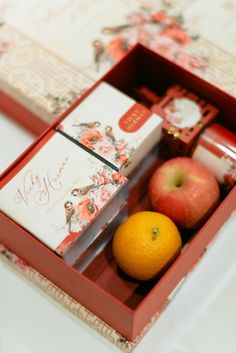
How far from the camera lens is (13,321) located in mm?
838

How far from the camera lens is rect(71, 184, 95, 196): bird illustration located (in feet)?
2.52

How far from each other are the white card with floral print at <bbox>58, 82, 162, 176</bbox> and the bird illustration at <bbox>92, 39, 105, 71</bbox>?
6.6 inches

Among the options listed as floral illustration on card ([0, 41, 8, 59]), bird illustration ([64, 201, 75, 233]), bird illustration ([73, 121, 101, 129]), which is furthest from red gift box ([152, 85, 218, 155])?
floral illustration on card ([0, 41, 8, 59])

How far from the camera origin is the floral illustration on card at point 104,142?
0.80 metres

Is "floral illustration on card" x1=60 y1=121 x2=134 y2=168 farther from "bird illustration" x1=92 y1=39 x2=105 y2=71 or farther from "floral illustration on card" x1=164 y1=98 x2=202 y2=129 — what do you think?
"bird illustration" x1=92 y1=39 x2=105 y2=71

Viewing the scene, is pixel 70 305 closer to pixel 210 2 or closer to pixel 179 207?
pixel 179 207

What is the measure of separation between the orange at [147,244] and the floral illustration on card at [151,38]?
0.36 metres

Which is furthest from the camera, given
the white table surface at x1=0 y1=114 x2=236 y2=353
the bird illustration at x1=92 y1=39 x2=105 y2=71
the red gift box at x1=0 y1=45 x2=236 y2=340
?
the bird illustration at x1=92 y1=39 x2=105 y2=71

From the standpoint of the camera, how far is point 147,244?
751 mm

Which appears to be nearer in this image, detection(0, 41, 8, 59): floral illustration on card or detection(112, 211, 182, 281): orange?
detection(112, 211, 182, 281): orange

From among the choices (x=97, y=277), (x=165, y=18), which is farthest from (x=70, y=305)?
(x=165, y=18)

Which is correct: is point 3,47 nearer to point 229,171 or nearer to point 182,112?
point 182,112

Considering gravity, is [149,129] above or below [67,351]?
above

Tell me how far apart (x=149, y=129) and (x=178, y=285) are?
251mm
